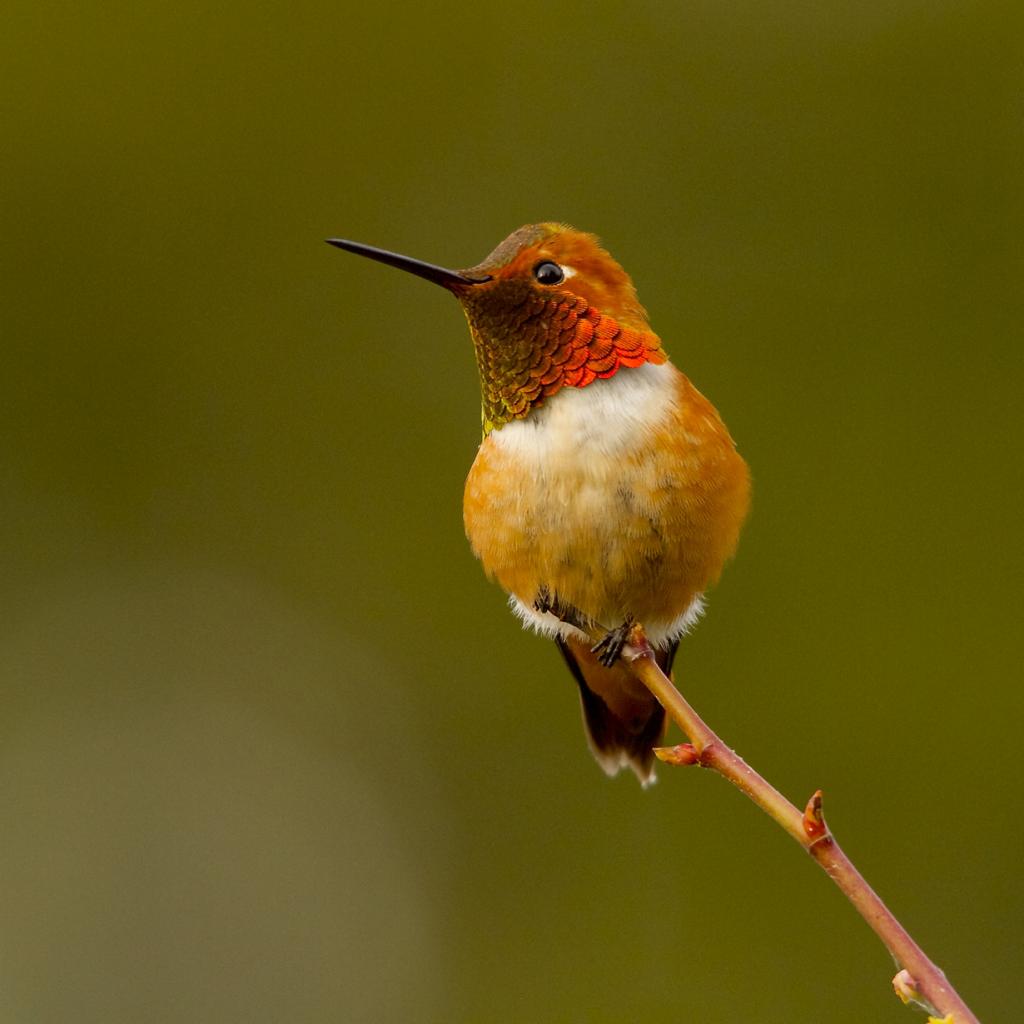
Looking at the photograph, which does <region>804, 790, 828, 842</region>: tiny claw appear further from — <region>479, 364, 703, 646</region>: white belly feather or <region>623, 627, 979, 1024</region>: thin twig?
<region>479, 364, 703, 646</region>: white belly feather

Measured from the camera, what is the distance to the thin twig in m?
1.51

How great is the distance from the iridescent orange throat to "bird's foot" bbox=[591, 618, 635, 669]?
551 millimetres

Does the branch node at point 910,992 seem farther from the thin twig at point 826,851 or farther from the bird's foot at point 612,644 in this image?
the bird's foot at point 612,644

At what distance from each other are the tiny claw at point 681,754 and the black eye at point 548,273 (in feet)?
5.00

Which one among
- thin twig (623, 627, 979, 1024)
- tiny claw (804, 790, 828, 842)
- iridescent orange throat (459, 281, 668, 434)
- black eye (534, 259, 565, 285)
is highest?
black eye (534, 259, 565, 285)

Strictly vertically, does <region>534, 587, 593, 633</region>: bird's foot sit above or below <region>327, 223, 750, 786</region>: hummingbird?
below

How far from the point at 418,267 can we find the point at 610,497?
66 centimetres

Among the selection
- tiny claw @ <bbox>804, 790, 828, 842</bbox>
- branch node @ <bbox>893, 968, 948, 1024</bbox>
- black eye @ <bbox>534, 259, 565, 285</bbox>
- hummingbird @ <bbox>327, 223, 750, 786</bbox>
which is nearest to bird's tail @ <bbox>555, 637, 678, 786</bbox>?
hummingbird @ <bbox>327, 223, 750, 786</bbox>

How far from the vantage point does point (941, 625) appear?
624 cm

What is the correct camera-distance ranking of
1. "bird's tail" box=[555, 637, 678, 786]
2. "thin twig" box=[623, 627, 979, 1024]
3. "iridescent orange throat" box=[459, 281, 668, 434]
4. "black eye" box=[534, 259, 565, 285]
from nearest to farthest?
"thin twig" box=[623, 627, 979, 1024]
"iridescent orange throat" box=[459, 281, 668, 434]
"black eye" box=[534, 259, 565, 285]
"bird's tail" box=[555, 637, 678, 786]

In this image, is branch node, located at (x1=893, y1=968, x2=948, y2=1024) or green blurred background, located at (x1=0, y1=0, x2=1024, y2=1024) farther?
green blurred background, located at (x1=0, y1=0, x2=1024, y2=1024)

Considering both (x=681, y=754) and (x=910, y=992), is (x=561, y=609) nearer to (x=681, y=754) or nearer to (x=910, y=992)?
(x=681, y=754)

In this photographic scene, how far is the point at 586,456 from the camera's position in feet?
9.98

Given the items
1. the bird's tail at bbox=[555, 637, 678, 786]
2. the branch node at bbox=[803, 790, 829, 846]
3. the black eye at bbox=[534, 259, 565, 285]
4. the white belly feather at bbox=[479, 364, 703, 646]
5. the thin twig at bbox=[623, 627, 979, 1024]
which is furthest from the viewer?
the bird's tail at bbox=[555, 637, 678, 786]
